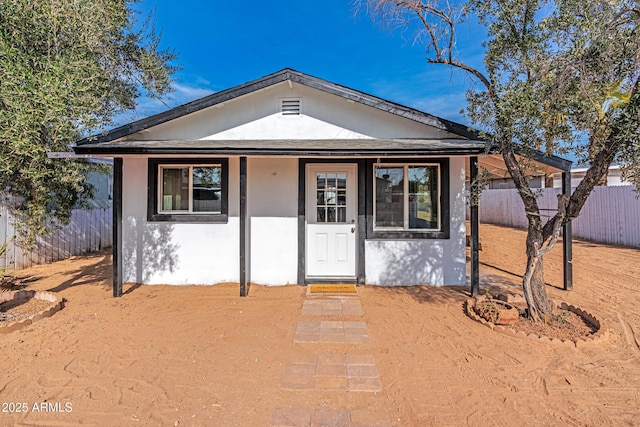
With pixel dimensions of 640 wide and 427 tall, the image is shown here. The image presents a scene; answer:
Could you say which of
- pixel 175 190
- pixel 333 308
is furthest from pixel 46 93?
pixel 333 308

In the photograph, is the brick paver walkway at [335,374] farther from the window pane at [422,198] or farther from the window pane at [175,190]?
the window pane at [175,190]

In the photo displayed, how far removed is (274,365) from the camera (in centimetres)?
356

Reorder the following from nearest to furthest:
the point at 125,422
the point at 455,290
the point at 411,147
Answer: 1. the point at 125,422
2. the point at 411,147
3. the point at 455,290

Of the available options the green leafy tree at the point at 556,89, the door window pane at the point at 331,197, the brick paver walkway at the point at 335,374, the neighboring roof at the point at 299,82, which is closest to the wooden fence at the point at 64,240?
the neighboring roof at the point at 299,82

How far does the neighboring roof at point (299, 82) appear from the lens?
20.6ft

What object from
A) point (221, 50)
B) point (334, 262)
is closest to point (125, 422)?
point (334, 262)

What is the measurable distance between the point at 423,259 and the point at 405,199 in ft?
4.33

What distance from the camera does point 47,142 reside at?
4.89 meters

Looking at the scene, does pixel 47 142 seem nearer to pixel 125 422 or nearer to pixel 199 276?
A: pixel 199 276

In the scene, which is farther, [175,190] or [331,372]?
[175,190]

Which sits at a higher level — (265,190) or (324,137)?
(324,137)

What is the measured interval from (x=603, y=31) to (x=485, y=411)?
4.61 m

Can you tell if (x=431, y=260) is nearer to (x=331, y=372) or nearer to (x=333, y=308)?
(x=333, y=308)

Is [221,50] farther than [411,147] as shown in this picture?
Yes
